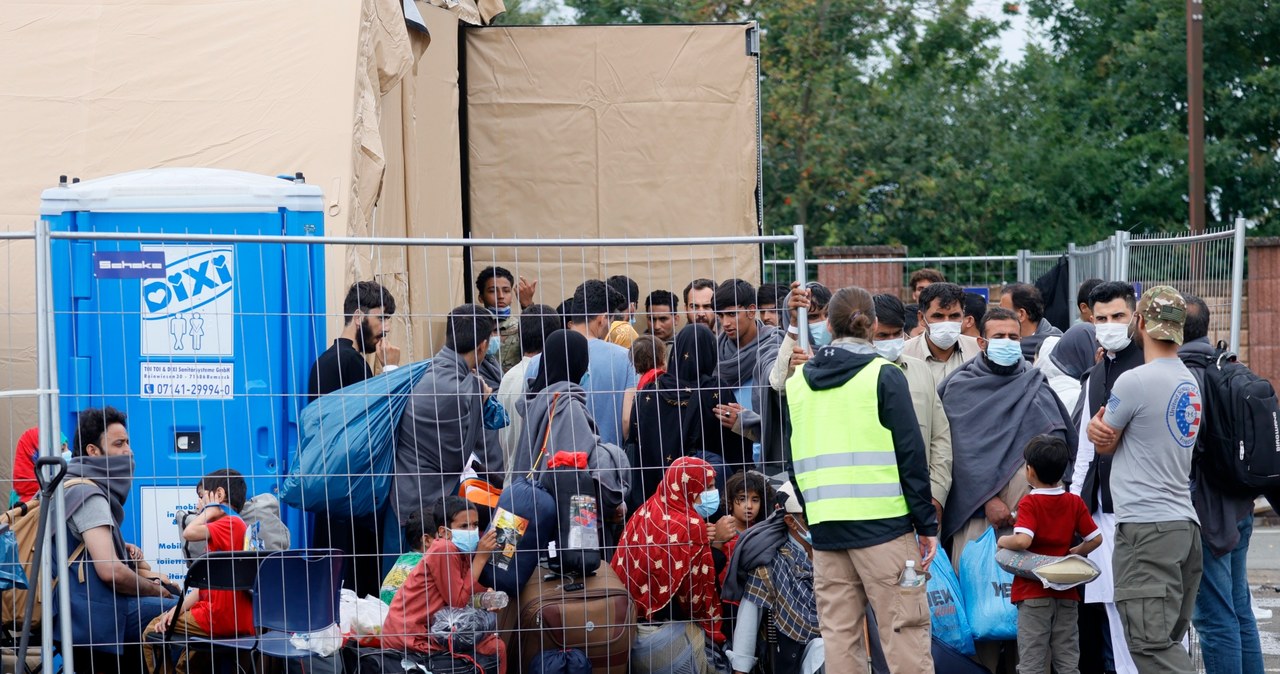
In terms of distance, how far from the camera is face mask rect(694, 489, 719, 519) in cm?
643

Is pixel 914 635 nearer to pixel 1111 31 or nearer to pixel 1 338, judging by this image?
pixel 1 338

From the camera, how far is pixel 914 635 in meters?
5.73

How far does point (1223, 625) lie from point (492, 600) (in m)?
3.24

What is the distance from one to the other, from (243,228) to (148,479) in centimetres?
127

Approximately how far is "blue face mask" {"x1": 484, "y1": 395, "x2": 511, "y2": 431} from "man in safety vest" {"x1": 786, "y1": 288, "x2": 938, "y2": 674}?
148cm

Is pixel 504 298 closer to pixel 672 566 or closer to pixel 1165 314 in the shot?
pixel 672 566

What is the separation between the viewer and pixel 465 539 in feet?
20.1

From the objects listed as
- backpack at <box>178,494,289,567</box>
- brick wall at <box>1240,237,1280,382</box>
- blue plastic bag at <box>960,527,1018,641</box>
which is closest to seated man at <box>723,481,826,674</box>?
blue plastic bag at <box>960,527,1018,641</box>

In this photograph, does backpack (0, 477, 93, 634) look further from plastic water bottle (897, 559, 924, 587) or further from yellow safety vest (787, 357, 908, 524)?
plastic water bottle (897, 559, 924, 587)

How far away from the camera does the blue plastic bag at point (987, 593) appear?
6527mm

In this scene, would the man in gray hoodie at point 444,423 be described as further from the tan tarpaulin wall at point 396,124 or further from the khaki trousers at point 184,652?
the tan tarpaulin wall at point 396,124

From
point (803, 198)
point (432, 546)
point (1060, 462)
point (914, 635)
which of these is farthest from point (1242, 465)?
point (803, 198)

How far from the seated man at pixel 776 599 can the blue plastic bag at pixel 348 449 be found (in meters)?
1.61

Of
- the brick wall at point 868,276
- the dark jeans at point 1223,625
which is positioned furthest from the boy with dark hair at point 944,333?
the brick wall at point 868,276
